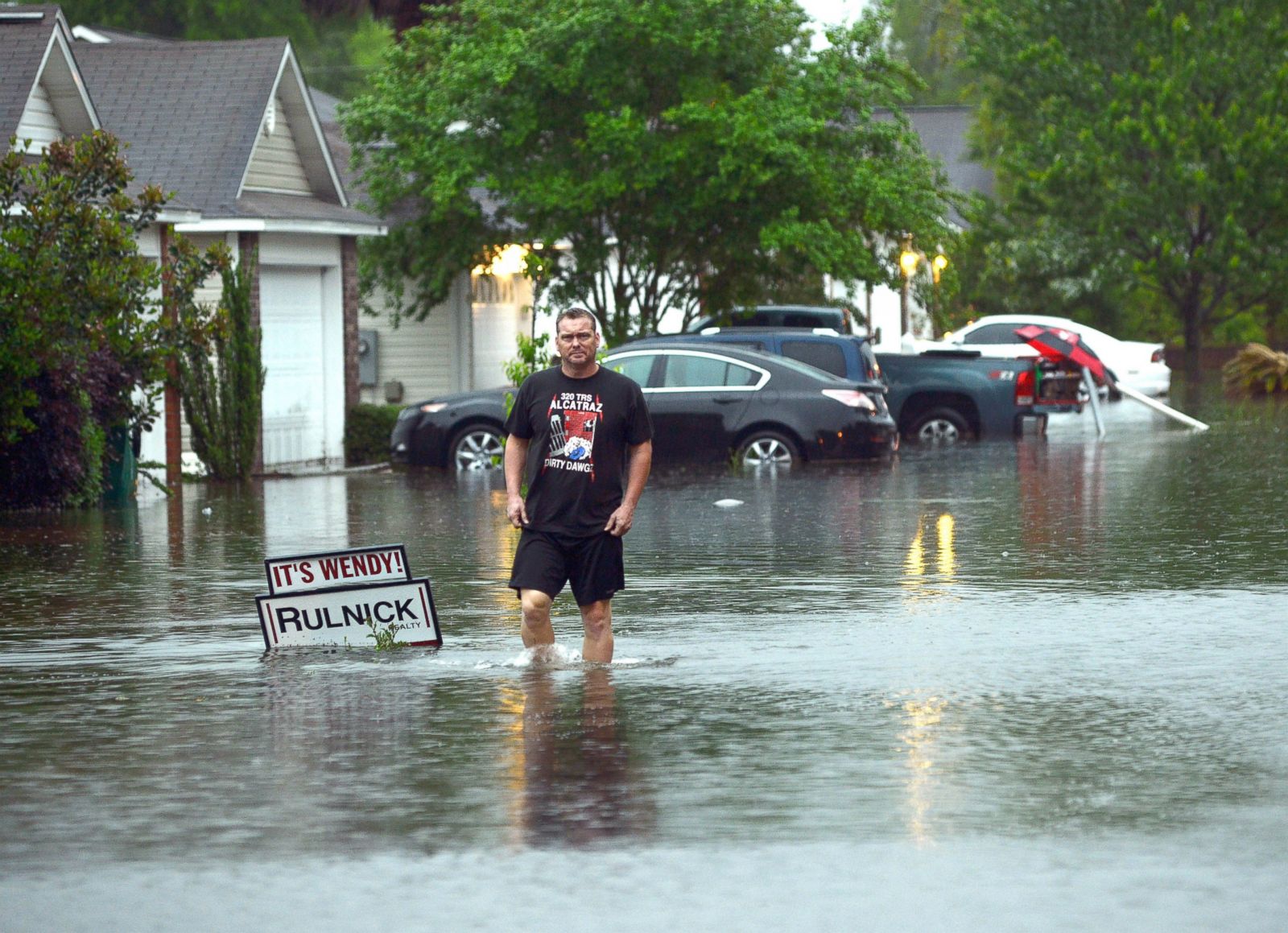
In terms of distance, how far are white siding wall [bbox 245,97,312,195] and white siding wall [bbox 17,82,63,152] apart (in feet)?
10.7

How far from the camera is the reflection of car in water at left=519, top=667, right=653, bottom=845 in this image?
701 centimetres

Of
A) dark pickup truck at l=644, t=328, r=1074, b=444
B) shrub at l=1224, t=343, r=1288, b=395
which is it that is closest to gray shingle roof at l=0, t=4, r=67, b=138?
dark pickup truck at l=644, t=328, r=1074, b=444

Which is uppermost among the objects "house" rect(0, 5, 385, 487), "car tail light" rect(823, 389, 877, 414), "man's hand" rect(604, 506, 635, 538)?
"house" rect(0, 5, 385, 487)

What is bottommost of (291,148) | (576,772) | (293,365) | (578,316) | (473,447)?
(576,772)

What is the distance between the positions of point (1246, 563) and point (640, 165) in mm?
17744

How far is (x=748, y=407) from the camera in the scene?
25.4m

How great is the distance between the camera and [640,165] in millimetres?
31016

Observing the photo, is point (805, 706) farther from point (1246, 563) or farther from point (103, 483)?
point (103, 483)

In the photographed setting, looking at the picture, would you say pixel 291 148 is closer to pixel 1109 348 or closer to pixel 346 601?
pixel 346 601

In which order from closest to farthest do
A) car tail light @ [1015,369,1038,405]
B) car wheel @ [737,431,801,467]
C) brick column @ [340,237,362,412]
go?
car wheel @ [737,431,801,467] < brick column @ [340,237,362,412] < car tail light @ [1015,369,1038,405]

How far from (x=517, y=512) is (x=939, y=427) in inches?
824

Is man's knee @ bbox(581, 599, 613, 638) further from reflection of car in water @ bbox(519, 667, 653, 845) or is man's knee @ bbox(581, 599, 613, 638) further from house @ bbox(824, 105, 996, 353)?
house @ bbox(824, 105, 996, 353)

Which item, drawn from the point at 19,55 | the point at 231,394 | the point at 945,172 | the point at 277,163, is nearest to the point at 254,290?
the point at 231,394

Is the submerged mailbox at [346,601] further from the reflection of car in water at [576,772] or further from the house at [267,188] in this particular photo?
the house at [267,188]
